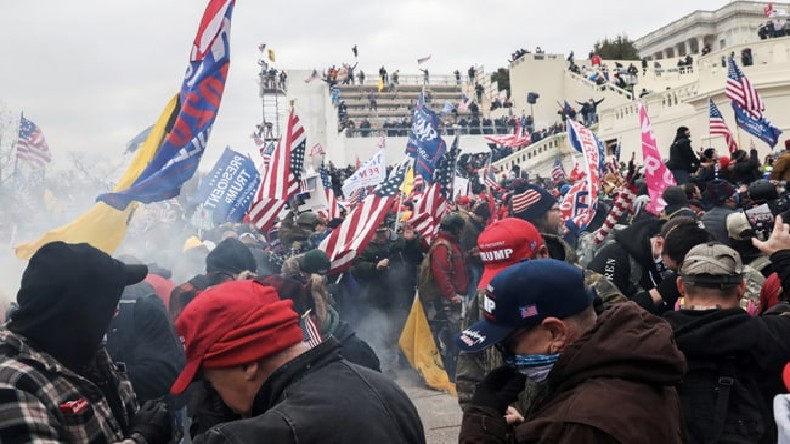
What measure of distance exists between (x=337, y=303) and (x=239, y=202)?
10.1ft

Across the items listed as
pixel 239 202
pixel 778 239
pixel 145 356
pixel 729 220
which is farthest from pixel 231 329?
pixel 239 202

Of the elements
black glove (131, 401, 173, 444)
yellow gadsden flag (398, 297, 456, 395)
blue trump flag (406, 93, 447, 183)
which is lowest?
yellow gadsden flag (398, 297, 456, 395)

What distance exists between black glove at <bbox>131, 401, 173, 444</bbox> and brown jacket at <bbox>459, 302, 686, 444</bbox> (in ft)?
4.16

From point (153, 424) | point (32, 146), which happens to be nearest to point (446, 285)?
point (153, 424)

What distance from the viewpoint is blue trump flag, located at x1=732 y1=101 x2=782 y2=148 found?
1206cm

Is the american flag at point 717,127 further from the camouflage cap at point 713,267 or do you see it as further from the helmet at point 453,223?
the camouflage cap at point 713,267

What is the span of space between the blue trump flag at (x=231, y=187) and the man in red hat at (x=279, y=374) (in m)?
8.27

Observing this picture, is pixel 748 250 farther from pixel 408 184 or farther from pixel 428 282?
pixel 408 184

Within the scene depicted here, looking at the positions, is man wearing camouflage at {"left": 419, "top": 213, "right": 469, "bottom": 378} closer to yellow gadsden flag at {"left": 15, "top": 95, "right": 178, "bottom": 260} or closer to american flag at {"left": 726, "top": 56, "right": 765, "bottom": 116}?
yellow gadsden flag at {"left": 15, "top": 95, "right": 178, "bottom": 260}

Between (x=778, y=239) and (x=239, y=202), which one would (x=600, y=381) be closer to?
(x=778, y=239)

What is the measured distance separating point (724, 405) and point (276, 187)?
764 centimetres

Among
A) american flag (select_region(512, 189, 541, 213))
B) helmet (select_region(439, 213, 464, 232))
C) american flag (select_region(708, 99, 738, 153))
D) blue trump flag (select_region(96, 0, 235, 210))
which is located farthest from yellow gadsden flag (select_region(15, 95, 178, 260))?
american flag (select_region(708, 99, 738, 153))

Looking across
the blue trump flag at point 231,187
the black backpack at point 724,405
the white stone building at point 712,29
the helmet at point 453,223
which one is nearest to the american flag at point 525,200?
the black backpack at point 724,405

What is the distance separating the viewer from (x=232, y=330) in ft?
6.70
